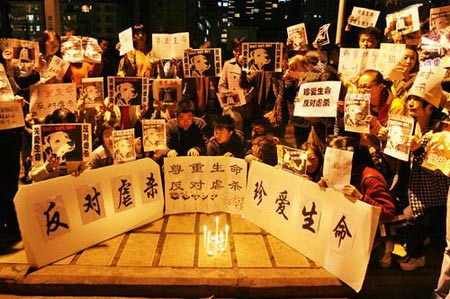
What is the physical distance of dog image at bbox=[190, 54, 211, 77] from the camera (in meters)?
6.26

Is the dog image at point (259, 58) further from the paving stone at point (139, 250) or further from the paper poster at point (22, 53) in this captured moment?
the paper poster at point (22, 53)

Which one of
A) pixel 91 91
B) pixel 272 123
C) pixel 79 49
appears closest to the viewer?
pixel 91 91

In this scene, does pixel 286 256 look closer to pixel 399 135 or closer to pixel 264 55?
pixel 399 135

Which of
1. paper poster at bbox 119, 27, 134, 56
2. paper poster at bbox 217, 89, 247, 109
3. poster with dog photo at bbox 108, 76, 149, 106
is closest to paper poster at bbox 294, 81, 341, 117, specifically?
paper poster at bbox 217, 89, 247, 109

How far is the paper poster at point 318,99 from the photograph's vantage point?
5.03 metres

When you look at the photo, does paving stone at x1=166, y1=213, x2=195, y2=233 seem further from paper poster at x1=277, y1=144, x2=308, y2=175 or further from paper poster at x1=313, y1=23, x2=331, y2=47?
paper poster at x1=313, y1=23, x2=331, y2=47

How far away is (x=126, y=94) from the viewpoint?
19.5 ft

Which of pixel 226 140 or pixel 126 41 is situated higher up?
pixel 126 41

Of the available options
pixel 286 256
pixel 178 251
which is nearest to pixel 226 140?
pixel 178 251

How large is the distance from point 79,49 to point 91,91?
809mm

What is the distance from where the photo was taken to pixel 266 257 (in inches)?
203

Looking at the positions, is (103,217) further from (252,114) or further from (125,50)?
(252,114)

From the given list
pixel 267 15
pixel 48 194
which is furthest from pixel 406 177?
pixel 267 15

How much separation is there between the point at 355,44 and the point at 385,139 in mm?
2831
